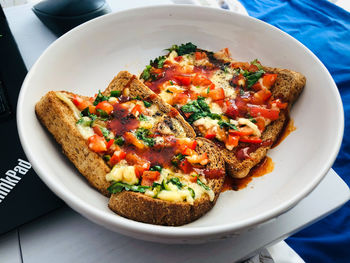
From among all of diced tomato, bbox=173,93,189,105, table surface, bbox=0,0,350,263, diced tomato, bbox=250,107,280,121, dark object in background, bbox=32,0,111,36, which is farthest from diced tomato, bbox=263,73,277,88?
dark object in background, bbox=32,0,111,36

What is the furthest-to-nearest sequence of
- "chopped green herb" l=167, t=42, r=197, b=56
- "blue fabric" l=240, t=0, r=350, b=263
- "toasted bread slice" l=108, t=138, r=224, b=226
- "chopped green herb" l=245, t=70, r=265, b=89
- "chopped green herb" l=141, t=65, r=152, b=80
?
"blue fabric" l=240, t=0, r=350, b=263, "chopped green herb" l=167, t=42, r=197, b=56, "chopped green herb" l=141, t=65, r=152, b=80, "chopped green herb" l=245, t=70, r=265, b=89, "toasted bread slice" l=108, t=138, r=224, b=226

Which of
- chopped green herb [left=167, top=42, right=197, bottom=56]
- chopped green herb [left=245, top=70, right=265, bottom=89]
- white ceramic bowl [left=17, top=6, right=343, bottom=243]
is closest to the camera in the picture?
white ceramic bowl [left=17, top=6, right=343, bottom=243]

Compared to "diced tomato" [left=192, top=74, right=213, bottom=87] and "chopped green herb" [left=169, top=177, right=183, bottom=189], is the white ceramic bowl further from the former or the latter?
"diced tomato" [left=192, top=74, right=213, bottom=87]

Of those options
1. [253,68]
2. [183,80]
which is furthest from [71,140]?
[253,68]

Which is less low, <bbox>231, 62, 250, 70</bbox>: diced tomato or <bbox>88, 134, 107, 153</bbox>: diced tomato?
<bbox>231, 62, 250, 70</bbox>: diced tomato

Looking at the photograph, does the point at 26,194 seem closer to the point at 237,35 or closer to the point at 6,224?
the point at 6,224
